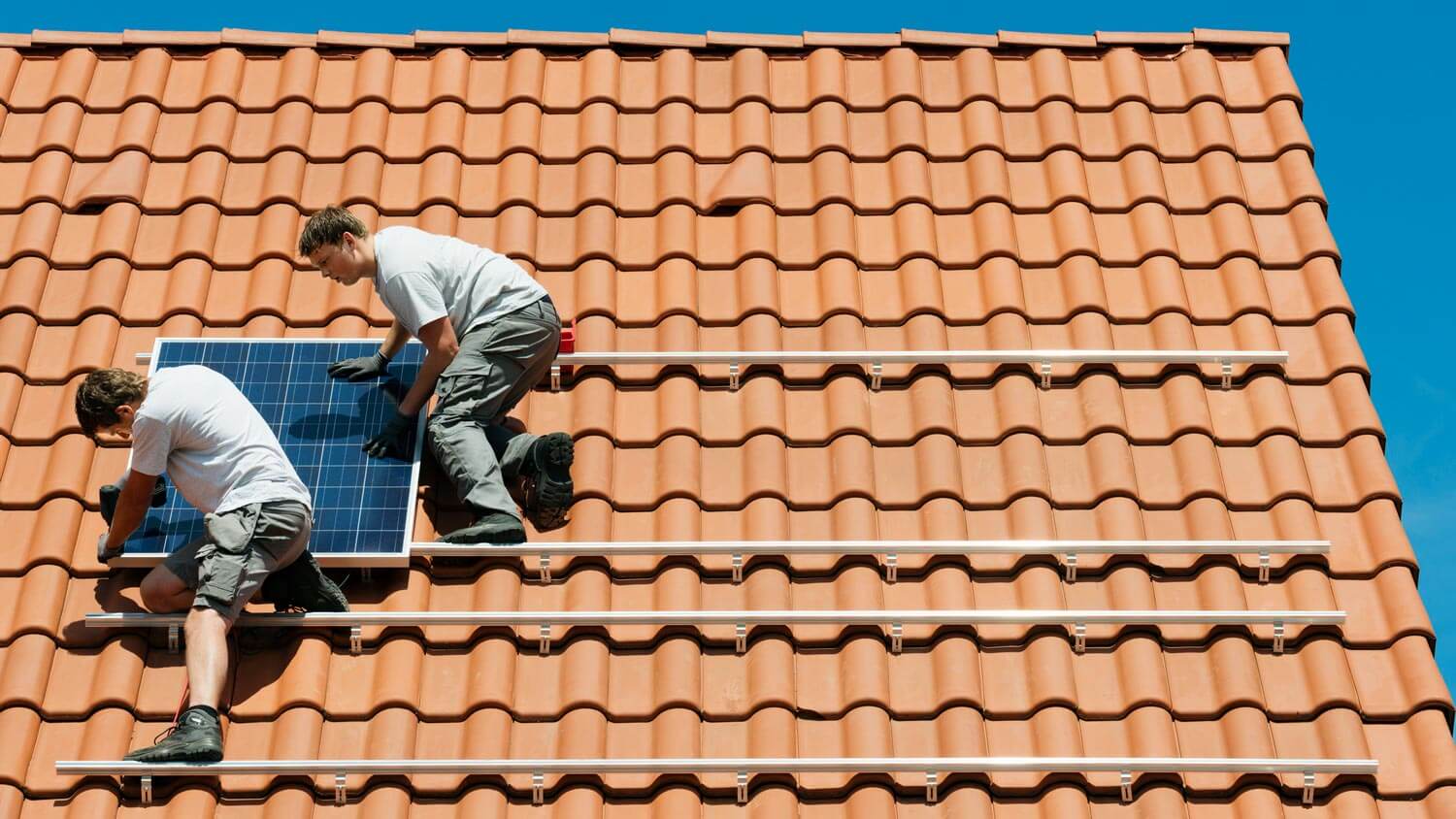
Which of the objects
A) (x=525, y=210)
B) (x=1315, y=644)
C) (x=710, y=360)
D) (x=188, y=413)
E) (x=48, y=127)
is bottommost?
(x=1315, y=644)

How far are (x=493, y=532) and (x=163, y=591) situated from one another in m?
1.21

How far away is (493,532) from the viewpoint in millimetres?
7727

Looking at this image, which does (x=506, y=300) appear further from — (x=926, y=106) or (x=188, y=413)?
(x=926, y=106)

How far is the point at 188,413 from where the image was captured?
734cm

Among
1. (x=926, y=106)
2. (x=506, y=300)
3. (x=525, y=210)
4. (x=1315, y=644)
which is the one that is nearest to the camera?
(x=1315, y=644)

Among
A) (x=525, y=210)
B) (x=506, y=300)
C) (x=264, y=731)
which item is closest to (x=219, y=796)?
(x=264, y=731)

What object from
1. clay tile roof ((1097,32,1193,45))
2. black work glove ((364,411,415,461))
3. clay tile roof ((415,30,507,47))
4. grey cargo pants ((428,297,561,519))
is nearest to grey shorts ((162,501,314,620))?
black work glove ((364,411,415,461))

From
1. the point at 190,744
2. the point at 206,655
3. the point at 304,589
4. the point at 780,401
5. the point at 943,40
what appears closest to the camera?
the point at 190,744

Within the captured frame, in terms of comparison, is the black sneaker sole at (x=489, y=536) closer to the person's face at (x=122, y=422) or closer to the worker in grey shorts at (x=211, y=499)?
the worker in grey shorts at (x=211, y=499)

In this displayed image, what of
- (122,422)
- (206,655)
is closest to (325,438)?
(122,422)

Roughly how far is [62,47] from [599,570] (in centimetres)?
446

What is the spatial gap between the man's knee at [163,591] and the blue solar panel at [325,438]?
0.53ft

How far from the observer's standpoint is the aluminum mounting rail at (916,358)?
8461 mm

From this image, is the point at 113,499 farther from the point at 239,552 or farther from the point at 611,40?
the point at 611,40
